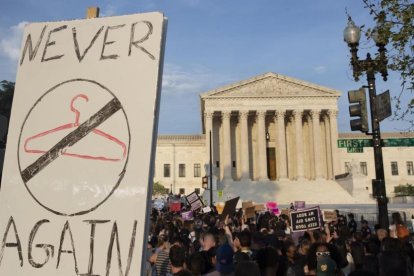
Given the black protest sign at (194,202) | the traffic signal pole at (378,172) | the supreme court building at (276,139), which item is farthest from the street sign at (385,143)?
the supreme court building at (276,139)

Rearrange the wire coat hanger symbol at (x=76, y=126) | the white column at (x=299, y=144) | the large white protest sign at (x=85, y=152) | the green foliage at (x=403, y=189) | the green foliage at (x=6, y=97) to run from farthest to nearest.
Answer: the green foliage at (x=403, y=189) < the white column at (x=299, y=144) < the green foliage at (x=6, y=97) < the wire coat hanger symbol at (x=76, y=126) < the large white protest sign at (x=85, y=152)

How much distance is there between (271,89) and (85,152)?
195ft

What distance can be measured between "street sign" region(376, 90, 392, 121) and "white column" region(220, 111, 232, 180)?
51030 mm

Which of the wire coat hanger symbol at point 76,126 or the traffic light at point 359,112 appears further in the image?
the traffic light at point 359,112

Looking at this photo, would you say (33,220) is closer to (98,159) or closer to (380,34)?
(98,159)

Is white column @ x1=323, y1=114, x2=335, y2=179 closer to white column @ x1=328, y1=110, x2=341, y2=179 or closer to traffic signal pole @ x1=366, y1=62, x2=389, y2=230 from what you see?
white column @ x1=328, y1=110, x2=341, y2=179

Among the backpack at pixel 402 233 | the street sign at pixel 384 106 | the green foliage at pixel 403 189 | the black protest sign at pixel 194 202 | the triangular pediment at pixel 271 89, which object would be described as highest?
the triangular pediment at pixel 271 89

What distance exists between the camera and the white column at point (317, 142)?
2382 inches

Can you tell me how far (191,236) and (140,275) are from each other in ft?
28.4

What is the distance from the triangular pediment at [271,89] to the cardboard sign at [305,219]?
166 ft

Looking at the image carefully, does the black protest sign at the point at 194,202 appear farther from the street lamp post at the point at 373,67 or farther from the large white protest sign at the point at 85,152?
the large white protest sign at the point at 85,152

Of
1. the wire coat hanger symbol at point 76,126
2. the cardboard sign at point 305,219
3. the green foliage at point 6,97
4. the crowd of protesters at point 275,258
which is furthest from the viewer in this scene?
the green foliage at point 6,97

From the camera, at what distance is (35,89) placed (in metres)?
2.63

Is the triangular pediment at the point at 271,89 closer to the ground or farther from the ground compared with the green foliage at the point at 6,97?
farther from the ground
